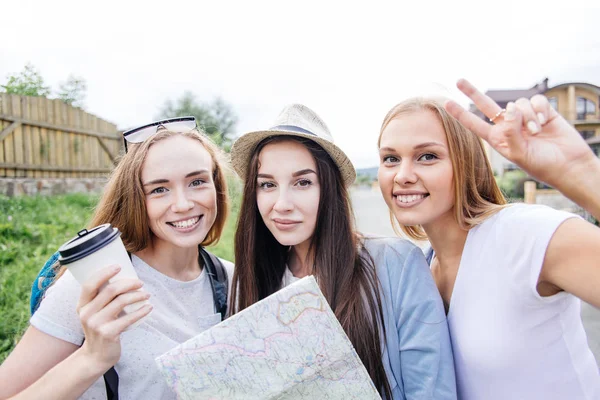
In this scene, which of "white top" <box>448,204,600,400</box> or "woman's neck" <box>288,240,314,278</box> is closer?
"white top" <box>448,204,600,400</box>

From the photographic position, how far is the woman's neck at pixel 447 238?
2.06 meters

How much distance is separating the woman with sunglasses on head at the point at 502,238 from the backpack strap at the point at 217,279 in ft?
3.41

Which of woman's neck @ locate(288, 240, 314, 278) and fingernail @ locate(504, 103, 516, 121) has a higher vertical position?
fingernail @ locate(504, 103, 516, 121)

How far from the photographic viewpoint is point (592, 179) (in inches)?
50.0

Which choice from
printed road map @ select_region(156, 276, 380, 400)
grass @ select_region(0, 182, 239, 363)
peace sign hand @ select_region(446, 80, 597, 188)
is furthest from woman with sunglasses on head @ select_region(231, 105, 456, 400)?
grass @ select_region(0, 182, 239, 363)

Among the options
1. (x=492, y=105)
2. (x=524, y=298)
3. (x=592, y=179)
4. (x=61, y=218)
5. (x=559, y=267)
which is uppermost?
(x=492, y=105)

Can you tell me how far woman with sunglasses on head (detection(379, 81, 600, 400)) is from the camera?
1.31m

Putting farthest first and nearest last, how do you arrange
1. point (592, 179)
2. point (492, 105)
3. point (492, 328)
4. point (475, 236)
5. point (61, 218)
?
point (61, 218) < point (475, 236) < point (492, 328) < point (492, 105) < point (592, 179)

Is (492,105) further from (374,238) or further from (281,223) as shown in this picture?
Answer: (281,223)

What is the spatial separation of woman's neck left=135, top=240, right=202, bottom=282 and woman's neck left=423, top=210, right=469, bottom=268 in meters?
1.32

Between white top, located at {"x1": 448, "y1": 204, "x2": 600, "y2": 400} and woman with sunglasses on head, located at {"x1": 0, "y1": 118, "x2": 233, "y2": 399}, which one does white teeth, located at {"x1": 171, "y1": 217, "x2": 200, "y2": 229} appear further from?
white top, located at {"x1": 448, "y1": 204, "x2": 600, "y2": 400}

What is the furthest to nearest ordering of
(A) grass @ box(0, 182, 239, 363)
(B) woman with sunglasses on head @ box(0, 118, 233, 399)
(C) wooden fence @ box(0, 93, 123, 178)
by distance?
(C) wooden fence @ box(0, 93, 123, 178) < (A) grass @ box(0, 182, 239, 363) < (B) woman with sunglasses on head @ box(0, 118, 233, 399)

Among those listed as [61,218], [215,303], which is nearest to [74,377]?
[215,303]

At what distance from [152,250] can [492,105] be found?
1.80m
